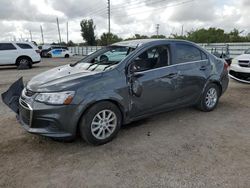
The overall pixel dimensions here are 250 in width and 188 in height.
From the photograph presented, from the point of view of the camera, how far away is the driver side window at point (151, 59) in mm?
3926

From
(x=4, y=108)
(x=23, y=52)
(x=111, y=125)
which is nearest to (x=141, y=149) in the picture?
(x=111, y=125)

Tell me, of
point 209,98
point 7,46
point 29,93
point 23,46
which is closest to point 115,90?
point 29,93

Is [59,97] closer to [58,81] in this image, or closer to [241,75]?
[58,81]

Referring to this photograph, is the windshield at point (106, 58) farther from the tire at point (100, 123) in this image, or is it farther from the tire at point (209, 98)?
the tire at point (209, 98)

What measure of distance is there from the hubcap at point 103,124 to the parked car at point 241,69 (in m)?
6.13

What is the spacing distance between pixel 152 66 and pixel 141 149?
142cm

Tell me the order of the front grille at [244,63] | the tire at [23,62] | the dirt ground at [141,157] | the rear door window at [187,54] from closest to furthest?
1. the dirt ground at [141,157]
2. the rear door window at [187,54]
3. the front grille at [244,63]
4. the tire at [23,62]

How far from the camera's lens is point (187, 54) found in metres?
4.65

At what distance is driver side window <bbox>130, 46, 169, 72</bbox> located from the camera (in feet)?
12.9

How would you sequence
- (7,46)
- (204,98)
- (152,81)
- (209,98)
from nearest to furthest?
(152,81) < (204,98) < (209,98) < (7,46)

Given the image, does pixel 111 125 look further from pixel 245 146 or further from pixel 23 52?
pixel 23 52

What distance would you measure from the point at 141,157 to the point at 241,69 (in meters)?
6.37

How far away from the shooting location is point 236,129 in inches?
167

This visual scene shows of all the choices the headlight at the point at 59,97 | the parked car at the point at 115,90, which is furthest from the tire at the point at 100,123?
the headlight at the point at 59,97
